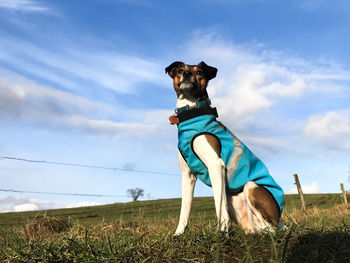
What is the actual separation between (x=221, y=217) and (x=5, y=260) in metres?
2.41

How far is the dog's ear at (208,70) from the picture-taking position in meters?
5.22

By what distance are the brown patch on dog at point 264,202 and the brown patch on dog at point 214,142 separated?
0.64 m

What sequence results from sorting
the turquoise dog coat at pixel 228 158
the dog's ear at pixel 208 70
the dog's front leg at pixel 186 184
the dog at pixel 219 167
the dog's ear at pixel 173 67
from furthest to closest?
the dog's ear at pixel 173 67 → the dog's ear at pixel 208 70 → the dog's front leg at pixel 186 184 → the turquoise dog coat at pixel 228 158 → the dog at pixel 219 167

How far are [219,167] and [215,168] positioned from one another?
0.17 feet

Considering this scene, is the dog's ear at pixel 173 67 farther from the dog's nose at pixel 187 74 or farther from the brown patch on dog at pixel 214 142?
the brown patch on dog at pixel 214 142

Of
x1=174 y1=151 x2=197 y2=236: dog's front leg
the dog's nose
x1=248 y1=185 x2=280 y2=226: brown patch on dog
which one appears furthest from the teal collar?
x1=248 y1=185 x2=280 y2=226: brown patch on dog

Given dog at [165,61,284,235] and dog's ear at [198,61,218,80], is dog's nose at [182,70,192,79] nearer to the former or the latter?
dog at [165,61,284,235]

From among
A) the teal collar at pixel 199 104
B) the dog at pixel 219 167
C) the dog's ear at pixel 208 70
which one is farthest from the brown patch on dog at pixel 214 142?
the dog's ear at pixel 208 70

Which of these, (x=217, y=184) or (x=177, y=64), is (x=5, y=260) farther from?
(x=177, y=64)

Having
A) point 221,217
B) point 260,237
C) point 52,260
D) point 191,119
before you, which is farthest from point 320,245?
point 52,260

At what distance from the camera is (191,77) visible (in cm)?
495

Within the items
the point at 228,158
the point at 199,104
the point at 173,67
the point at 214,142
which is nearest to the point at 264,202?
the point at 228,158

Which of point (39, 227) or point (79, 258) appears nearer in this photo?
point (79, 258)

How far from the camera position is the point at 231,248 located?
12.7 feet
